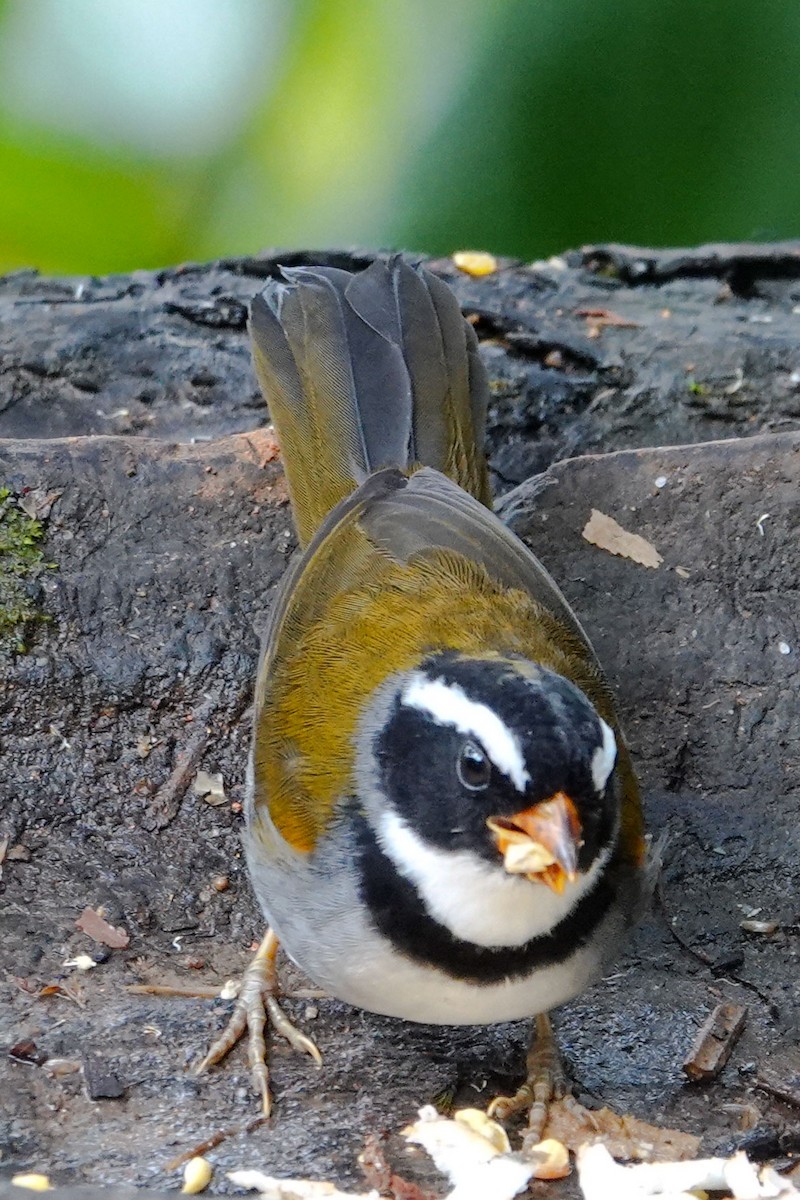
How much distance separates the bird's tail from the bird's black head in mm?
1332

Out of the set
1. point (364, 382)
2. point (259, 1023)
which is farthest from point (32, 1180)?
point (364, 382)

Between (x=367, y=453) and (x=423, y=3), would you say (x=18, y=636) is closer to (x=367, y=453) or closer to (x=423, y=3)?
(x=367, y=453)

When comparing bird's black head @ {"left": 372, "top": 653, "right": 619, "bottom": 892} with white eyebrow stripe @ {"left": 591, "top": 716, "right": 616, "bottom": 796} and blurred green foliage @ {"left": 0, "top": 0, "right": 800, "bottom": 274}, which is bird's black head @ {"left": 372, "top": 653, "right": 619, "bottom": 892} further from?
blurred green foliage @ {"left": 0, "top": 0, "right": 800, "bottom": 274}

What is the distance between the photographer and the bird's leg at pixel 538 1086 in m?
3.39

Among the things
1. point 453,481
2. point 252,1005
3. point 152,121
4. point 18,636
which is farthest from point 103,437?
point 252,1005

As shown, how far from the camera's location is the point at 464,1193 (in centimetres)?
300

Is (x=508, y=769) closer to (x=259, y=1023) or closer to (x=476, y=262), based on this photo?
(x=259, y=1023)

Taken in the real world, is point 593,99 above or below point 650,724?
above

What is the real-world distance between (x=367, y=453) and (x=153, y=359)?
1.46 m

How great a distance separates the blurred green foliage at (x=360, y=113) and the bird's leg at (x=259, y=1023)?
318 centimetres

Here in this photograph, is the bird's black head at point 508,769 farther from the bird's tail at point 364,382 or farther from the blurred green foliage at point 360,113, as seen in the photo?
the blurred green foliage at point 360,113

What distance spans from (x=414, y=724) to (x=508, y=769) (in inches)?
14.4

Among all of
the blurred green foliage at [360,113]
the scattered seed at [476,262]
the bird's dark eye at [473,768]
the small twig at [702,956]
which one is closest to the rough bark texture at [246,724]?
the small twig at [702,956]

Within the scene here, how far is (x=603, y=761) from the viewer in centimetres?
296
